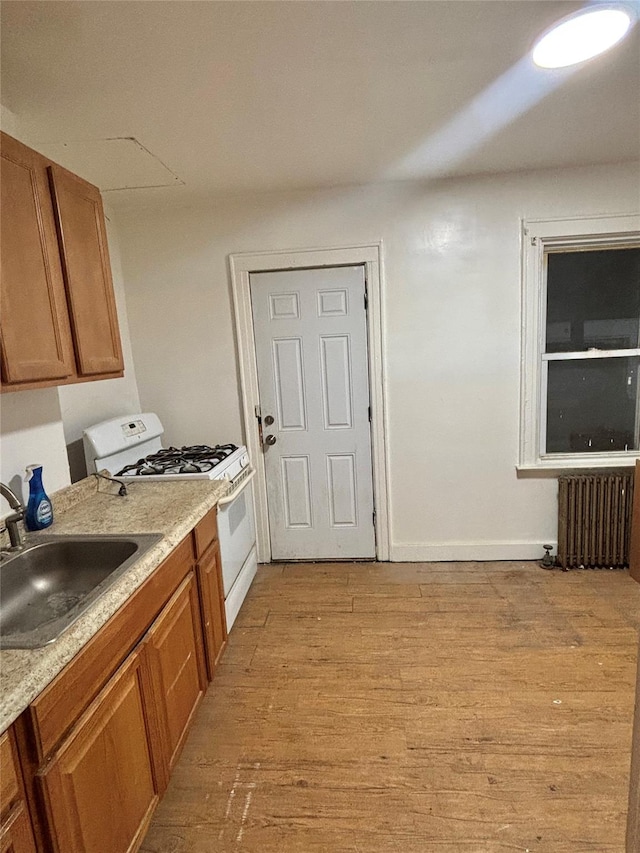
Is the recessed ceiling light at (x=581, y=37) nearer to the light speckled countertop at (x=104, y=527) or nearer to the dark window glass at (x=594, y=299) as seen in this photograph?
the dark window glass at (x=594, y=299)

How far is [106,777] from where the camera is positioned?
113 centimetres

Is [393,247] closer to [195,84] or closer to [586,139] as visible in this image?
[586,139]

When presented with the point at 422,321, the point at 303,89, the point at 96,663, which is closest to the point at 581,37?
the point at 303,89

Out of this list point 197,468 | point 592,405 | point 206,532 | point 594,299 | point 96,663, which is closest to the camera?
point 96,663

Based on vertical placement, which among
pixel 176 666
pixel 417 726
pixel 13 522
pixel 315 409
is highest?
pixel 315 409

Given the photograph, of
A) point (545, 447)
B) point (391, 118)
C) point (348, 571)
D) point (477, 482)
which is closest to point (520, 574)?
point (477, 482)

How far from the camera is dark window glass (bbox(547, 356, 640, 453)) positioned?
289 cm

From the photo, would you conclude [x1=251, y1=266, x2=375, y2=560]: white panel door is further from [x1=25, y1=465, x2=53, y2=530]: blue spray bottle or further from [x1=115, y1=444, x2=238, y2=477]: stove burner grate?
[x1=25, y1=465, x2=53, y2=530]: blue spray bottle

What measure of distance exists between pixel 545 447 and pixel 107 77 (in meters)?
2.97

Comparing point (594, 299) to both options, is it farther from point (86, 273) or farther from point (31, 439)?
point (31, 439)

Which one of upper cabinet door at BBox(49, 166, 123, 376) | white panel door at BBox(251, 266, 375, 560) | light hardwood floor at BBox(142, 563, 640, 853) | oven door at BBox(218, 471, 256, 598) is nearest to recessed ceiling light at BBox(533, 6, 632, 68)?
white panel door at BBox(251, 266, 375, 560)

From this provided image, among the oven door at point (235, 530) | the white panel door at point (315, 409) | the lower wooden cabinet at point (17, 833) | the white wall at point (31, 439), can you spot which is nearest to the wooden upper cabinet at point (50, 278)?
the white wall at point (31, 439)

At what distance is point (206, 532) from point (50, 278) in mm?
1123

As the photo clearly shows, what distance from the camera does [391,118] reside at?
1.94 meters
